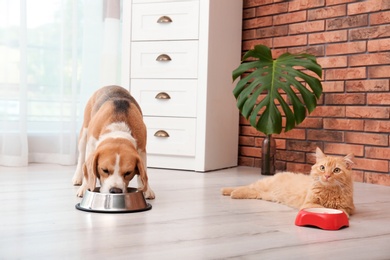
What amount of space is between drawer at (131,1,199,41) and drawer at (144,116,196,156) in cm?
55

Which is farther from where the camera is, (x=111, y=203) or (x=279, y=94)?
(x=279, y=94)

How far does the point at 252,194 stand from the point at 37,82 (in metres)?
1.79

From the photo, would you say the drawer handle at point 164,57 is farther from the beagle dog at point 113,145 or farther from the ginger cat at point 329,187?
the ginger cat at point 329,187

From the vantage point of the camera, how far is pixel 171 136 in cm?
347

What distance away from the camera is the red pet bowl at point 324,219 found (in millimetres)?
1823

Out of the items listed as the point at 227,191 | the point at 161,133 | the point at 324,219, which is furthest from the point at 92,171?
the point at 161,133

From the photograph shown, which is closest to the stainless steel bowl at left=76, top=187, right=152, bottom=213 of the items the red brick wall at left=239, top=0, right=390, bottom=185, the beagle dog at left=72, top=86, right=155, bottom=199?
the beagle dog at left=72, top=86, right=155, bottom=199

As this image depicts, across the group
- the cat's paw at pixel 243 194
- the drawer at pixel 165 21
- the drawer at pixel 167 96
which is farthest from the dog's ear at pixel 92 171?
the drawer at pixel 165 21

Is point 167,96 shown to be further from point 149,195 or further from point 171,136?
point 149,195

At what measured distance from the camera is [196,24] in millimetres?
3414

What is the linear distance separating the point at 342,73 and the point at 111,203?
→ 72.7 inches

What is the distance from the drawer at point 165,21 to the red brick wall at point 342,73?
585 millimetres

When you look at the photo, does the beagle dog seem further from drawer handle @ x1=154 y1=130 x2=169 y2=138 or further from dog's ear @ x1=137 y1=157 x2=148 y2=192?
drawer handle @ x1=154 y1=130 x2=169 y2=138

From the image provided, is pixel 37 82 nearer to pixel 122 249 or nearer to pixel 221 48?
pixel 221 48
